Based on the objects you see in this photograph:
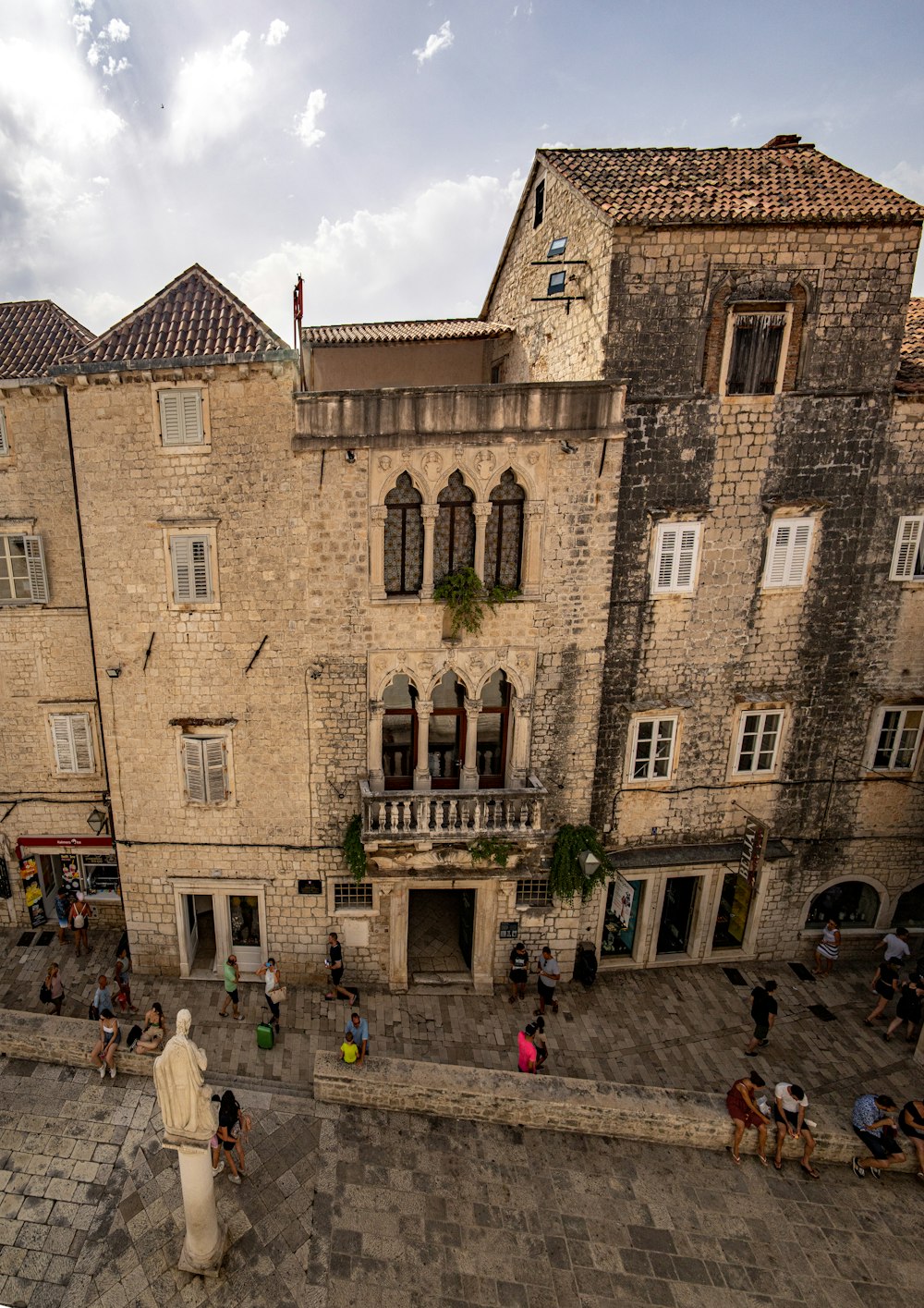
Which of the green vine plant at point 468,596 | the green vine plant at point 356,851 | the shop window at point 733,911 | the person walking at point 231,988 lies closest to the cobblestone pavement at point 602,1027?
the person walking at point 231,988

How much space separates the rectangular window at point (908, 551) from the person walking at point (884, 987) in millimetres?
9422

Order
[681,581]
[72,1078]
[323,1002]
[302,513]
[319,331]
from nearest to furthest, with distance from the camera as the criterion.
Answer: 1. [72,1078]
2. [302,513]
3. [681,581]
4. [323,1002]
5. [319,331]

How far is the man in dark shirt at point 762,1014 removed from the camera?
15.5m

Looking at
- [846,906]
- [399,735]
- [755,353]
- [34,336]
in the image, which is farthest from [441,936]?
[34,336]

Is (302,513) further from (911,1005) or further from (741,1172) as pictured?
(911,1005)

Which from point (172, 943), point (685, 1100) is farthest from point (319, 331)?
point (685, 1100)

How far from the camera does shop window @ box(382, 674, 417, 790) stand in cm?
1648

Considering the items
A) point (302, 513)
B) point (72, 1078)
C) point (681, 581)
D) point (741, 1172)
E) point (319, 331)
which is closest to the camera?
point (741, 1172)

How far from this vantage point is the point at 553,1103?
13031mm

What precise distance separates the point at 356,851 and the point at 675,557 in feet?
33.1

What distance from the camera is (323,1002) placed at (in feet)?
55.8

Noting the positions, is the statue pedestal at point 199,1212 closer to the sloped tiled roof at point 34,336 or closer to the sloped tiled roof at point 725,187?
the sloped tiled roof at point 34,336

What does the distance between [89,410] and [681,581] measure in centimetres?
1333

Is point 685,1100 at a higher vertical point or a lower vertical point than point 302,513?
lower
